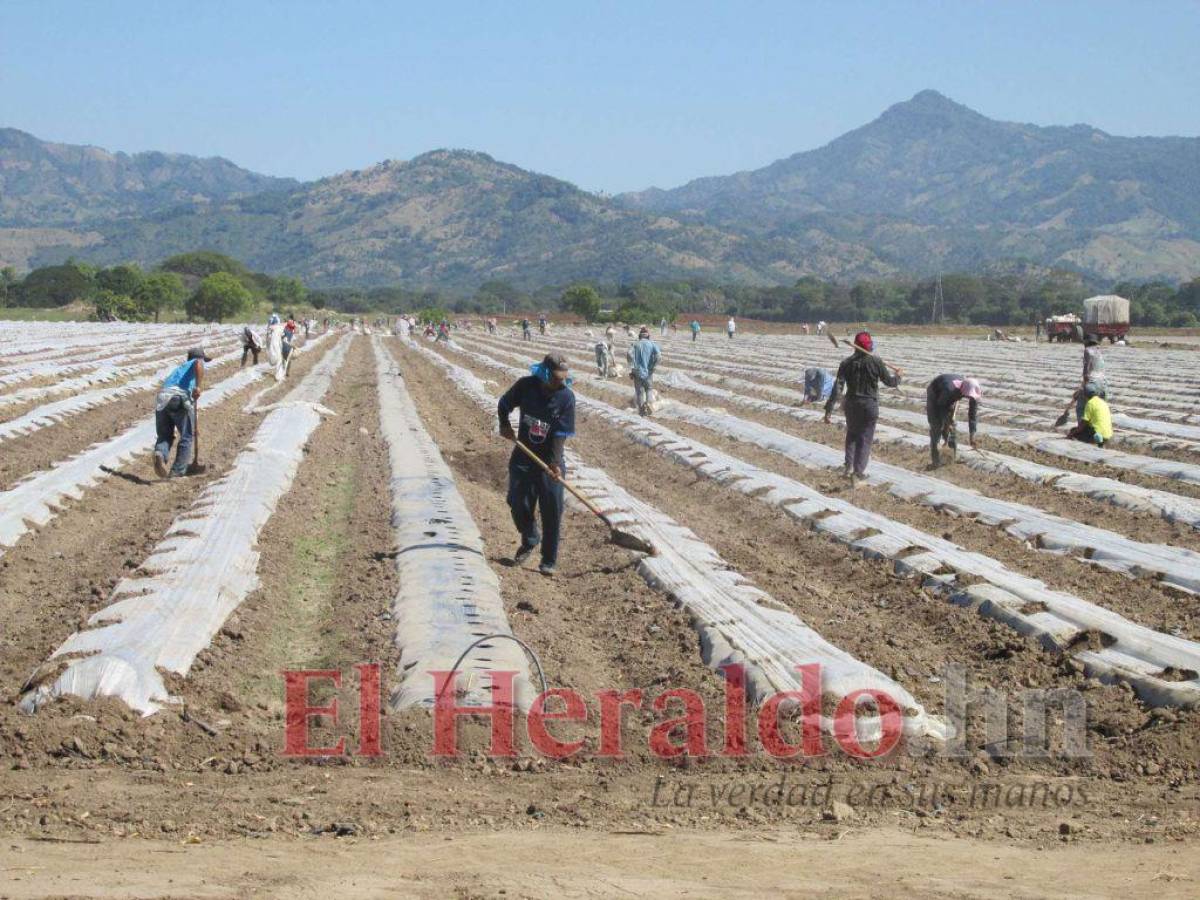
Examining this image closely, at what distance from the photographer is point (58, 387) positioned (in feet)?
78.4

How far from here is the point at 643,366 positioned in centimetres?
2139

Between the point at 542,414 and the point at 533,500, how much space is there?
0.67 metres

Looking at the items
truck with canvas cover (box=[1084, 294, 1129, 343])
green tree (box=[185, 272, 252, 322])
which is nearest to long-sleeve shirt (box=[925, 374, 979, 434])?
truck with canvas cover (box=[1084, 294, 1129, 343])

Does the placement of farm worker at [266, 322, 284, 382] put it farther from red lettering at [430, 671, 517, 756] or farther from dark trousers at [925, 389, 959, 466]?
red lettering at [430, 671, 517, 756]

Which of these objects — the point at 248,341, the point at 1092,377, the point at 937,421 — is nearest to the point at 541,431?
the point at 937,421

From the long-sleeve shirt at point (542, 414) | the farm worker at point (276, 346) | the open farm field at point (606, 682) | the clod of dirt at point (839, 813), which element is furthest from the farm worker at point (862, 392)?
the farm worker at point (276, 346)

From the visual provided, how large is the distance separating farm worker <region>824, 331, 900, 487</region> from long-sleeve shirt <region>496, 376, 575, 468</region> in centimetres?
473

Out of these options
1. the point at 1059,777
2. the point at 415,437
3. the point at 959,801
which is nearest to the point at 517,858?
the point at 959,801

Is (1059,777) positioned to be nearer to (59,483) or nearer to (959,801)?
(959,801)

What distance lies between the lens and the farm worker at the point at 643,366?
21.3 metres

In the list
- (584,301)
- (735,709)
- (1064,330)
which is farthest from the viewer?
(584,301)

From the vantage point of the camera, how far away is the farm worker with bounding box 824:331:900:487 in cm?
1339

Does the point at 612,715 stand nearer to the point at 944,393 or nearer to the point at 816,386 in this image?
the point at 944,393

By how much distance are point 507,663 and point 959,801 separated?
8.35 feet
